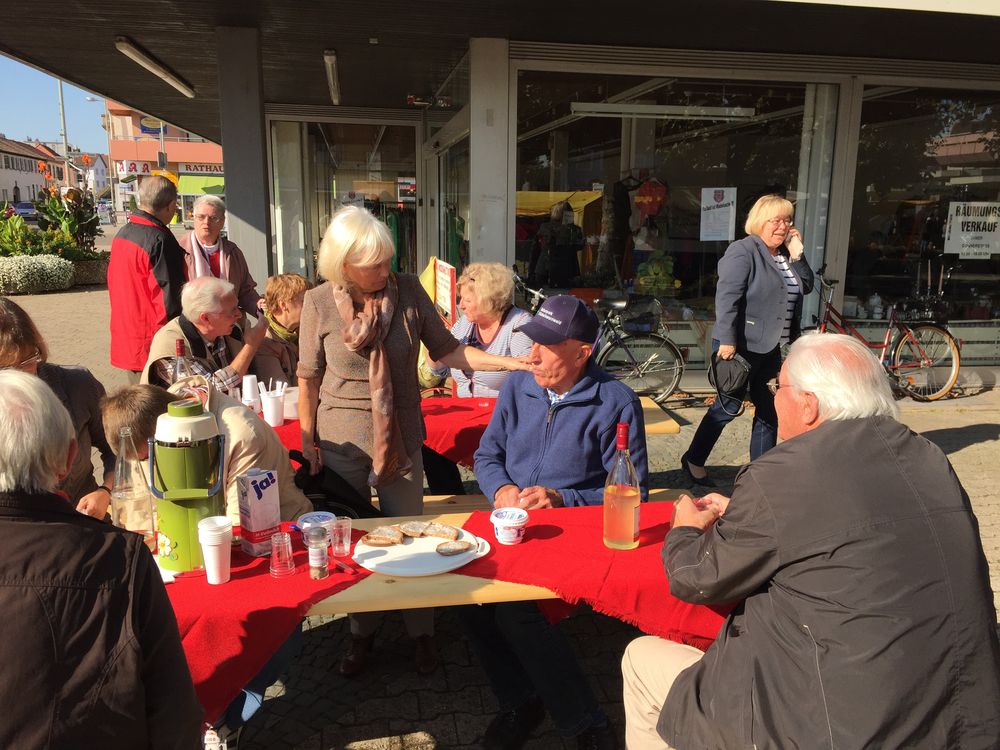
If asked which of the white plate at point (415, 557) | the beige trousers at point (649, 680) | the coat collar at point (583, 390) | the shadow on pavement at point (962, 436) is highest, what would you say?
the coat collar at point (583, 390)

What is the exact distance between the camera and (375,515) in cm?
329

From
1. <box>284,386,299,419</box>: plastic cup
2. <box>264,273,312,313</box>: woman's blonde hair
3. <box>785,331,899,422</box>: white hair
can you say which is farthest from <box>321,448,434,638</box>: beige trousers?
<box>264,273,312,313</box>: woman's blonde hair

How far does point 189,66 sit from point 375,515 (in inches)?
303

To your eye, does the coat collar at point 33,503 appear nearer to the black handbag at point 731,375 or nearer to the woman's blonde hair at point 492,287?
the woman's blonde hair at point 492,287

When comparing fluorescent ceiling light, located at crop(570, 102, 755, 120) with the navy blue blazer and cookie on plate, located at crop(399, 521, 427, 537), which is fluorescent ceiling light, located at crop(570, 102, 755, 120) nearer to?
the navy blue blazer

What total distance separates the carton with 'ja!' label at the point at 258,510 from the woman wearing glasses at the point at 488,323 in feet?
6.58

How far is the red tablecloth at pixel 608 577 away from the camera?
6.96 ft

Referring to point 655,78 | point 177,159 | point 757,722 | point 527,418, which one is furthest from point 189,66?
point 177,159

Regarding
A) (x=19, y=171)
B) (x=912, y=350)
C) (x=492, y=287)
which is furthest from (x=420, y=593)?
(x=19, y=171)

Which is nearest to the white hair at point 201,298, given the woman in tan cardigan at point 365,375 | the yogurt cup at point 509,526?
the woman in tan cardigan at point 365,375

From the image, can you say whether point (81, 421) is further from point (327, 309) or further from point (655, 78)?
Result: point (655, 78)

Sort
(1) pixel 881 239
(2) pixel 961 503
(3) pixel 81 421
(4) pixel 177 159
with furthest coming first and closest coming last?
(4) pixel 177 159, (1) pixel 881 239, (3) pixel 81 421, (2) pixel 961 503

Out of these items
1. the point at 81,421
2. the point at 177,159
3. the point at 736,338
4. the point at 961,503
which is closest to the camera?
the point at 961,503

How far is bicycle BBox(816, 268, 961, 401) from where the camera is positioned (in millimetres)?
7703
